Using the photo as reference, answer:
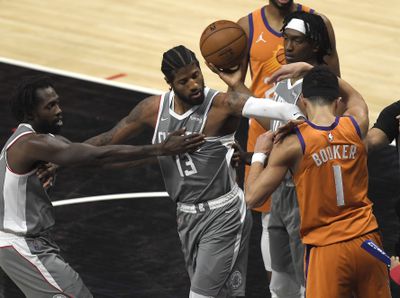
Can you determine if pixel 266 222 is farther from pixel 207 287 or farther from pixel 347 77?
pixel 347 77

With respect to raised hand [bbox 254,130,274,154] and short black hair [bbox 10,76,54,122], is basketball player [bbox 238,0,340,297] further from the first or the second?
short black hair [bbox 10,76,54,122]

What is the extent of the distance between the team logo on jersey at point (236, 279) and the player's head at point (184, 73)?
4.31ft

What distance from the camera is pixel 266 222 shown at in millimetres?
9750

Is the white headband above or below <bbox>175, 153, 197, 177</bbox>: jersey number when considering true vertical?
above

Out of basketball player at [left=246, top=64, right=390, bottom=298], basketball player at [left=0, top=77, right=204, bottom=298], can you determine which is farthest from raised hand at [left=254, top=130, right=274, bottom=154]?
basketball player at [left=0, top=77, right=204, bottom=298]

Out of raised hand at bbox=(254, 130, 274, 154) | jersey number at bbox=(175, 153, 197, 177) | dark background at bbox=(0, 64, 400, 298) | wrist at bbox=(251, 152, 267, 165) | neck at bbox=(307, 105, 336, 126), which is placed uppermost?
neck at bbox=(307, 105, 336, 126)

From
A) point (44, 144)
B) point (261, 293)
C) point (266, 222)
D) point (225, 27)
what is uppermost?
point (225, 27)

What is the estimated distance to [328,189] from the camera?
312 inches

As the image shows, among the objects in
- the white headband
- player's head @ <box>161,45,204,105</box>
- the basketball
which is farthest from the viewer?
the basketball

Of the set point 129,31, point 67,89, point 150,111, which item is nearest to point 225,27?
point 150,111

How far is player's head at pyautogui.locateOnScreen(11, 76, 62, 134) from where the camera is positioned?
8453mm

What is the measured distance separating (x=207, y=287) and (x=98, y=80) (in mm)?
6899

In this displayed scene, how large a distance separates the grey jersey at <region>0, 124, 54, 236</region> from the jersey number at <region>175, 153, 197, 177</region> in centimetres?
99

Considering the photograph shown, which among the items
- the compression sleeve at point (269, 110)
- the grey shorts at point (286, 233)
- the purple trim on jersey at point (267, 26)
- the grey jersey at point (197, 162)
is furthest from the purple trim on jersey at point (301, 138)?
the purple trim on jersey at point (267, 26)
